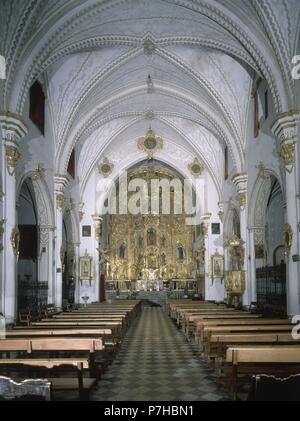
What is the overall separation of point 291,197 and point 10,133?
7.99 m

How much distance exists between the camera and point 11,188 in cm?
1362

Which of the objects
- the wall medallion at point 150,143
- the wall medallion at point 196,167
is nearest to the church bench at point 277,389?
the wall medallion at point 150,143

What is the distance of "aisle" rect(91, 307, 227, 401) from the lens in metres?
7.27

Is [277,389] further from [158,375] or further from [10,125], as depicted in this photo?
[10,125]

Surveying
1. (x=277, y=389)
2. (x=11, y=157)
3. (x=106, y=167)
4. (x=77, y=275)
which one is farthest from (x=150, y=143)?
(x=277, y=389)

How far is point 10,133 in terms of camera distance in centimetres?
1372

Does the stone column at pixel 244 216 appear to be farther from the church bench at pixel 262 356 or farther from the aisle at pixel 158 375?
the church bench at pixel 262 356

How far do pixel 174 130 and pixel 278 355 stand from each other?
76.0 feet

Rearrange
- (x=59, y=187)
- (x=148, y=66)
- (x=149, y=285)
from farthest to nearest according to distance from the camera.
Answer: (x=149, y=285) → (x=59, y=187) → (x=148, y=66)

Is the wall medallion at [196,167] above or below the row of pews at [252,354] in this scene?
above

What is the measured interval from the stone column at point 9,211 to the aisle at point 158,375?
11.0 ft

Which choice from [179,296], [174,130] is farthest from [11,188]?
[179,296]

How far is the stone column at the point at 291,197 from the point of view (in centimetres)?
1309

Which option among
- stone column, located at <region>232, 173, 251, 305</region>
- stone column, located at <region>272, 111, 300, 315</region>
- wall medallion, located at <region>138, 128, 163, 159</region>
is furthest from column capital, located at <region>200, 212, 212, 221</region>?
stone column, located at <region>272, 111, 300, 315</region>
